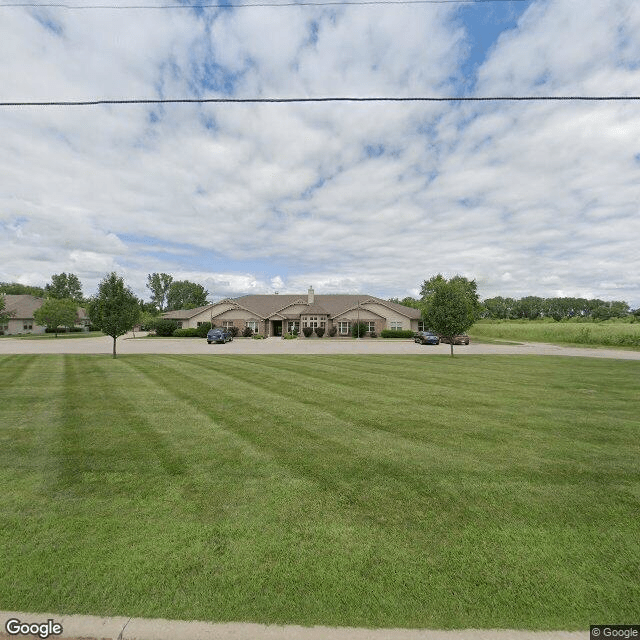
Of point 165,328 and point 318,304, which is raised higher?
point 318,304

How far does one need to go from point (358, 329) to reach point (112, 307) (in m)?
34.6

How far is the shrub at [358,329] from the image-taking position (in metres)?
51.1

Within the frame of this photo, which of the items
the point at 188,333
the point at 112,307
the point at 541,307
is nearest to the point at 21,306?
the point at 188,333

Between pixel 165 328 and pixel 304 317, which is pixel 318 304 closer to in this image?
pixel 304 317

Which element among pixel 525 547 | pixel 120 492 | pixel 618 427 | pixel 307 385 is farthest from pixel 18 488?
pixel 618 427

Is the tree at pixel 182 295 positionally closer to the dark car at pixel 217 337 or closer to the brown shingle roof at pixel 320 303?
the brown shingle roof at pixel 320 303

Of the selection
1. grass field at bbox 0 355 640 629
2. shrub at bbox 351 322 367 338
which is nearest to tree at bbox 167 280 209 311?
shrub at bbox 351 322 367 338

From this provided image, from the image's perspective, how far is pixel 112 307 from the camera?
22.8 metres

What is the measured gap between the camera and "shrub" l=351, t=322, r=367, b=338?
51122mm

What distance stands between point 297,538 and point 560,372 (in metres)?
18.1

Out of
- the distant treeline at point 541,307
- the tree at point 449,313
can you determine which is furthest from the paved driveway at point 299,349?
the distant treeline at point 541,307

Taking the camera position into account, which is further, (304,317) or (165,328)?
(165,328)

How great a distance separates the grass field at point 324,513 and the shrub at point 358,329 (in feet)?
136

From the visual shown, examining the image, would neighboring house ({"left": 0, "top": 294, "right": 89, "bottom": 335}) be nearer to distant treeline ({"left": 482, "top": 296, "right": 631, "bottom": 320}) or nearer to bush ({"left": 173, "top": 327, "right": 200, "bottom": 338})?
bush ({"left": 173, "top": 327, "right": 200, "bottom": 338})
